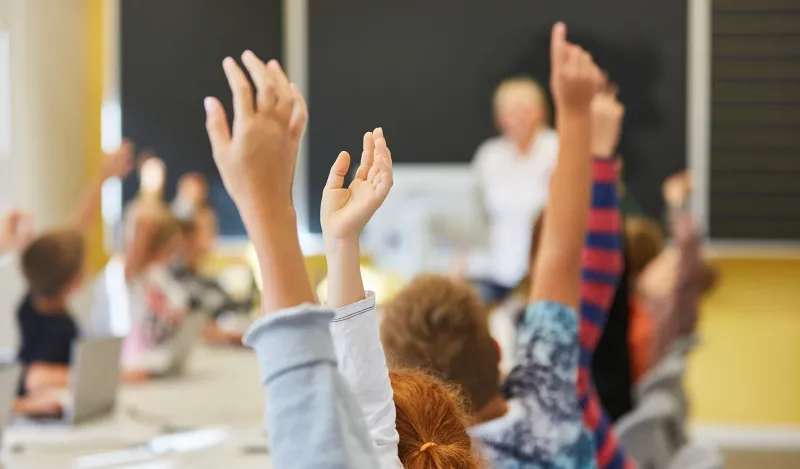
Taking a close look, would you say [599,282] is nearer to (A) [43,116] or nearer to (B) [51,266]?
(B) [51,266]

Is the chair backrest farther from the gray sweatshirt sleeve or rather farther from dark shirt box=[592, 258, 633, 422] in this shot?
the gray sweatshirt sleeve

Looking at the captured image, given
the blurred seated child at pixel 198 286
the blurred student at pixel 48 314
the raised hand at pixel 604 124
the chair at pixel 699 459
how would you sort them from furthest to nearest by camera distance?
1. the blurred seated child at pixel 198 286
2. the blurred student at pixel 48 314
3. the raised hand at pixel 604 124
4. the chair at pixel 699 459

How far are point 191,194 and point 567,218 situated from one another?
4816mm

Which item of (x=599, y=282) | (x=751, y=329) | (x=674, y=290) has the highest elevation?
(x=599, y=282)

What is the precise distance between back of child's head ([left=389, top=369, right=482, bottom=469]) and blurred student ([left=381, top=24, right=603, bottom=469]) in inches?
14.2

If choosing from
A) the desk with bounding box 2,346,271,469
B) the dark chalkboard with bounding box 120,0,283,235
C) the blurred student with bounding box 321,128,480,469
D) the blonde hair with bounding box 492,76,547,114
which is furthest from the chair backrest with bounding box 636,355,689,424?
the dark chalkboard with bounding box 120,0,283,235

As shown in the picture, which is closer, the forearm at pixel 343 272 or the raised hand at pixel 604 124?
the forearm at pixel 343 272

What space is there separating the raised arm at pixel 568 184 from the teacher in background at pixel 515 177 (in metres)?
3.42

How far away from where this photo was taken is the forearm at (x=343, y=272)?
778mm

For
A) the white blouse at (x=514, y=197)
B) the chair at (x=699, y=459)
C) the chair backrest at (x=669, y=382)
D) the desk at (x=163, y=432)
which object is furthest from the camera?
the white blouse at (x=514, y=197)

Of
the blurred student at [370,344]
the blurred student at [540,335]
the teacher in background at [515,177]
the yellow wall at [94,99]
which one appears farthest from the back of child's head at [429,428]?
the yellow wall at [94,99]

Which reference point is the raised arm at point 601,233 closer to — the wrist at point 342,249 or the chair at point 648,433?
the chair at point 648,433

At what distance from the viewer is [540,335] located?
56.4 inches

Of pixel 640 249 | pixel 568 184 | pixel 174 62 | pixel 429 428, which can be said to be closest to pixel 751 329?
pixel 640 249
